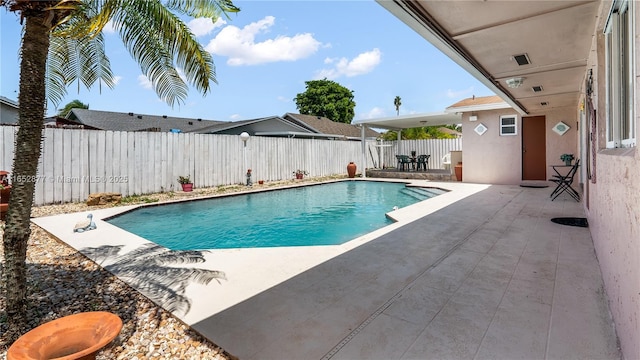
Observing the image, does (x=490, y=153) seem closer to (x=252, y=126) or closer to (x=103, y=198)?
(x=103, y=198)

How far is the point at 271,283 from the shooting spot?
2951mm

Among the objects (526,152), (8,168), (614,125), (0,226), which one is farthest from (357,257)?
(526,152)

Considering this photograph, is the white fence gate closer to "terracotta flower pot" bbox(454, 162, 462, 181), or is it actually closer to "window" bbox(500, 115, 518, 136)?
"terracotta flower pot" bbox(454, 162, 462, 181)

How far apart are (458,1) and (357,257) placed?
8.97 feet

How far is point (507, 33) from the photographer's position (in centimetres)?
380

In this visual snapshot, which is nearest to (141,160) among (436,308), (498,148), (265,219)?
(265,219)

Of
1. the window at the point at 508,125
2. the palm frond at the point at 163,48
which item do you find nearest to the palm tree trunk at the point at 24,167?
the palm frond at the point at 163,48

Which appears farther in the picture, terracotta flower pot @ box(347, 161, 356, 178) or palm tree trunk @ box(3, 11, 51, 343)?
terracotta flower pot @ box(347, 161, 356, 178)

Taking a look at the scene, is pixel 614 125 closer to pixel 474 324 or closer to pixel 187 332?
pixel 474 324

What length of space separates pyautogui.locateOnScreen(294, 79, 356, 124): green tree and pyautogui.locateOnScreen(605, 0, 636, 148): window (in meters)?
37.5

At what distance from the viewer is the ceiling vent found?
15.4 feet

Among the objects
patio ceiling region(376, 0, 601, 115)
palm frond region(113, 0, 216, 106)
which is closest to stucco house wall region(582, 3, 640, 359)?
patio ceiling region(376, 0, 601, 115)

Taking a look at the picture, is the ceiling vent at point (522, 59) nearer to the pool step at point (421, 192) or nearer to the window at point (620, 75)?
the window at point (620, 75)

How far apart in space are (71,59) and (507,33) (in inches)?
263
